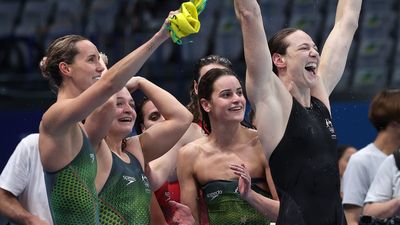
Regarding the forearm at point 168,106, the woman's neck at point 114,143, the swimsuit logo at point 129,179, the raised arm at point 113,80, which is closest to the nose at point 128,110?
the woman's neck at point 114,143

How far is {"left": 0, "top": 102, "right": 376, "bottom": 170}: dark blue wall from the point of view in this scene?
8984 millimetres

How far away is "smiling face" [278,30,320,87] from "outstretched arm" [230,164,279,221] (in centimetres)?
52

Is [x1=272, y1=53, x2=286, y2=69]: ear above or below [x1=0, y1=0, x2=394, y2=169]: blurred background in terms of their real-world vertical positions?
above

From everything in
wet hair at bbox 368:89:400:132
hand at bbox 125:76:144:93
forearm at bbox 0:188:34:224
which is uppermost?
hand at bbox 125:76:144:93

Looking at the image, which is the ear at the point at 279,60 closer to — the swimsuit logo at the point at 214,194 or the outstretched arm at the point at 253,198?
the outstretched arm at the point at 253,198

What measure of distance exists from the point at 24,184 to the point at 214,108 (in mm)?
1127

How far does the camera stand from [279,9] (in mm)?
11320

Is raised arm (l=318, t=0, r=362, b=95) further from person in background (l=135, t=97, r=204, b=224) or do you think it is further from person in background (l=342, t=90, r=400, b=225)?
person in background (l=342, t=90, r=400, b=225)

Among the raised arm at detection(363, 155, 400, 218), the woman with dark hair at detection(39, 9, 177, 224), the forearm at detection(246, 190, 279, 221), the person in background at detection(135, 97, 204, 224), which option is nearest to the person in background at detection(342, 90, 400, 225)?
the raised arm at detection(363, 155, 400, 218)

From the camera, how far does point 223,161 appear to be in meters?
5.86

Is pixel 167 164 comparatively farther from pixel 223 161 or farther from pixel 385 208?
pixel 385 208

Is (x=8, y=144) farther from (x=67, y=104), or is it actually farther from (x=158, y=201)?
(x=67, y=104)

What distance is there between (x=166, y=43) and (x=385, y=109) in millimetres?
3519

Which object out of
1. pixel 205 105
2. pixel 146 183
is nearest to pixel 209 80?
pixel 205 105
